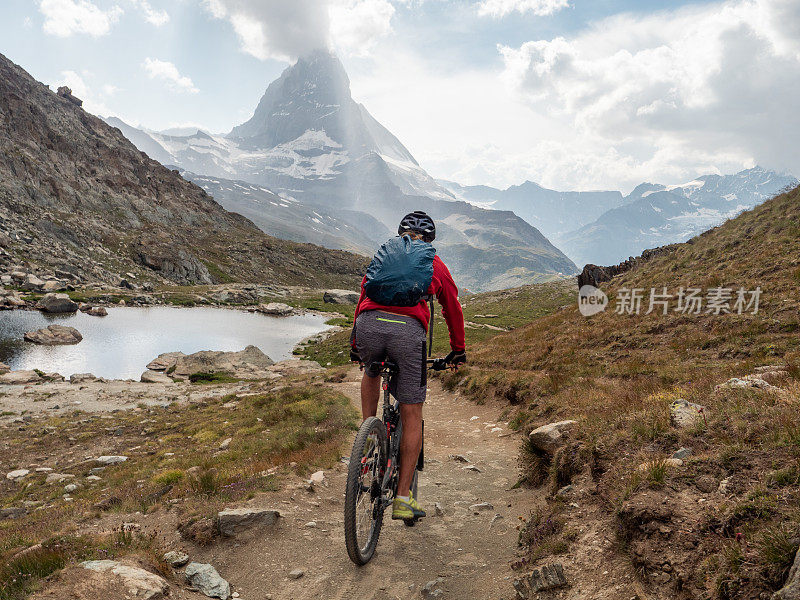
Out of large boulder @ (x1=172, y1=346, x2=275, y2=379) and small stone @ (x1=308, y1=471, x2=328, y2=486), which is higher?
small stone @ (x1=308, y1=471, x2=328, y2=486)

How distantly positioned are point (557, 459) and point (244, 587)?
16.1ft

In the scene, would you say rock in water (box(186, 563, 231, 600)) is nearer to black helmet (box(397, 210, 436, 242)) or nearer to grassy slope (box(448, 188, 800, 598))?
grassy slope (box(448, 188, 800, 598))

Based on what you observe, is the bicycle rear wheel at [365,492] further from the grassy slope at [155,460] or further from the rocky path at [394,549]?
the grassy slope at [155,460]

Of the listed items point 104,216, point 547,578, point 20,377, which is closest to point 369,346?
point 547,578

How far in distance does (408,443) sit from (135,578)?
332 centimetres

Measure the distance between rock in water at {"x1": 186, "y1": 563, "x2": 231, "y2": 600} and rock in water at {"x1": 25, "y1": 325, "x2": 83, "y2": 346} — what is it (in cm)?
4958

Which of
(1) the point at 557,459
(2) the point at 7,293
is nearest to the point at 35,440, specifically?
(1) the point at 557,459

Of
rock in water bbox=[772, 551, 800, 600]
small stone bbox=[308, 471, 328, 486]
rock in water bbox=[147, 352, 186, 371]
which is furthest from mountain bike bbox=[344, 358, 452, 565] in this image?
rock in water bbox=[147, 352, 186, 371]

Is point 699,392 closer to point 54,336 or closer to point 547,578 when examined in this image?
point 547,578

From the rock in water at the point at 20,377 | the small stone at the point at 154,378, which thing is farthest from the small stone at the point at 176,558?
the rock in water at the point at 20,377

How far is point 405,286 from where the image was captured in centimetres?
534

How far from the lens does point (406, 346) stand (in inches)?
215

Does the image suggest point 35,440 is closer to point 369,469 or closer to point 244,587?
point 244,587

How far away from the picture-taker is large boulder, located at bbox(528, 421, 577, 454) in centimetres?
762
